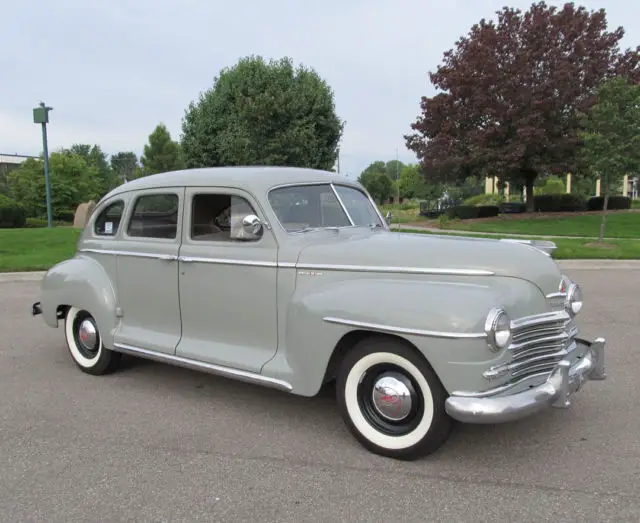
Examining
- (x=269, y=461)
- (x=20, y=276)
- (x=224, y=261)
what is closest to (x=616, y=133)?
(x=224, y=261)

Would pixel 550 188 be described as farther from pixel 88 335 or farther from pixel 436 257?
pixel 436 257

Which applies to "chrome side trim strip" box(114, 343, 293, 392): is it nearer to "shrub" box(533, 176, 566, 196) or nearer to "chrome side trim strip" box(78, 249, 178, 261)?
"chrome side trim strip" box(78, 249, 178, 261)

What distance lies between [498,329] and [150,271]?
9.53ft

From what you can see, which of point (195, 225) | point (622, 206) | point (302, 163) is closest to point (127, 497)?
point (195, 225)

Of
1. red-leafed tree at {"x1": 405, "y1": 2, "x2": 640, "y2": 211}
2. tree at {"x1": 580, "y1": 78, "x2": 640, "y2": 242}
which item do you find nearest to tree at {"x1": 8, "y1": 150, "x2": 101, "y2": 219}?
red-leafed tree at {"x1": 405, "y1": 2, "x2": 640, "y2": 211}

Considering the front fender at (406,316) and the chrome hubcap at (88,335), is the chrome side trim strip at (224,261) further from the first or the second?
the chrome hubcap at (88,335)

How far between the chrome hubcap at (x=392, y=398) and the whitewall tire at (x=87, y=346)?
2.84 m

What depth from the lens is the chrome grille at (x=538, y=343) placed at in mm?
3267

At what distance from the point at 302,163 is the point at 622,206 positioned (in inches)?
744

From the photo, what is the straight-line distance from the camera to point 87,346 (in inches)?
212

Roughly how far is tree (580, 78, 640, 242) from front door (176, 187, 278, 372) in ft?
46.6

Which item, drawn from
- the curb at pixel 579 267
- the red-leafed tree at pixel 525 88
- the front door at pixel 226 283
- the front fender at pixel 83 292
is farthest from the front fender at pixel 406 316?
the red-leafed tree at pixel 525 88

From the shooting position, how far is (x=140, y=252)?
4.81 meters

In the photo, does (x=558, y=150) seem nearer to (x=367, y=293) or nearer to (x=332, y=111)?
(x=332, y=111)
